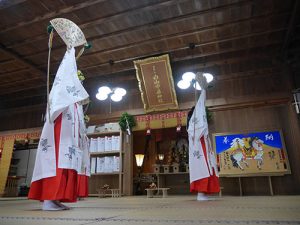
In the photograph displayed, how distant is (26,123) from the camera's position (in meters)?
8.35

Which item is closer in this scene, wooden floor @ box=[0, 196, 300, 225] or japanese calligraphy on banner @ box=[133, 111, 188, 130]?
wooden floor @ box=[0, 196, 300, 225]

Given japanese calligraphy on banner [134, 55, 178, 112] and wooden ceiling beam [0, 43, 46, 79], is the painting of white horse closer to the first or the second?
japanese calligraphy on banner [134, 55, 178, 112]

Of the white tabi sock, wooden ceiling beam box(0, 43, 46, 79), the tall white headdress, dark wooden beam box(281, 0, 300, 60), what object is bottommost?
the white tabi sock

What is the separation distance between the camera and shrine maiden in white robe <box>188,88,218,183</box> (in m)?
3.40

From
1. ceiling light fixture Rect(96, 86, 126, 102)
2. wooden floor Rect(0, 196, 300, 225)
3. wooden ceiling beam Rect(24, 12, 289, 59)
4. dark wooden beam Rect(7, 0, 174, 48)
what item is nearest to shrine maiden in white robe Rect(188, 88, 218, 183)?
wooden floor Rect(0, 196, 300, 225)

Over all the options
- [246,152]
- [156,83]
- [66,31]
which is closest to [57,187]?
[66,31]

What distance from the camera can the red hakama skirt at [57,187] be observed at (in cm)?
197

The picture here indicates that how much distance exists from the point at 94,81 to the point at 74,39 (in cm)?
505

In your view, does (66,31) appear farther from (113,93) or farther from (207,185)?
(113,93)

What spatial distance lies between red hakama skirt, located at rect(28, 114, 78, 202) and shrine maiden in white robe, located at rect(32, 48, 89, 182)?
0.04 meters

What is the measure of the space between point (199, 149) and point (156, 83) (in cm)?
299

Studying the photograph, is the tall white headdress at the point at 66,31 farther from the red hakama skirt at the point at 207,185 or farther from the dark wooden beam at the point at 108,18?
the red hakama skirt at the point at 207,185

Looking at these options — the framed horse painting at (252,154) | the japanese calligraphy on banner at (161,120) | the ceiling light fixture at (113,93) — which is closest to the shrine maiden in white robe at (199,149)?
the framed horse painting at (252,154)

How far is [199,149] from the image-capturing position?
352 centimetres
